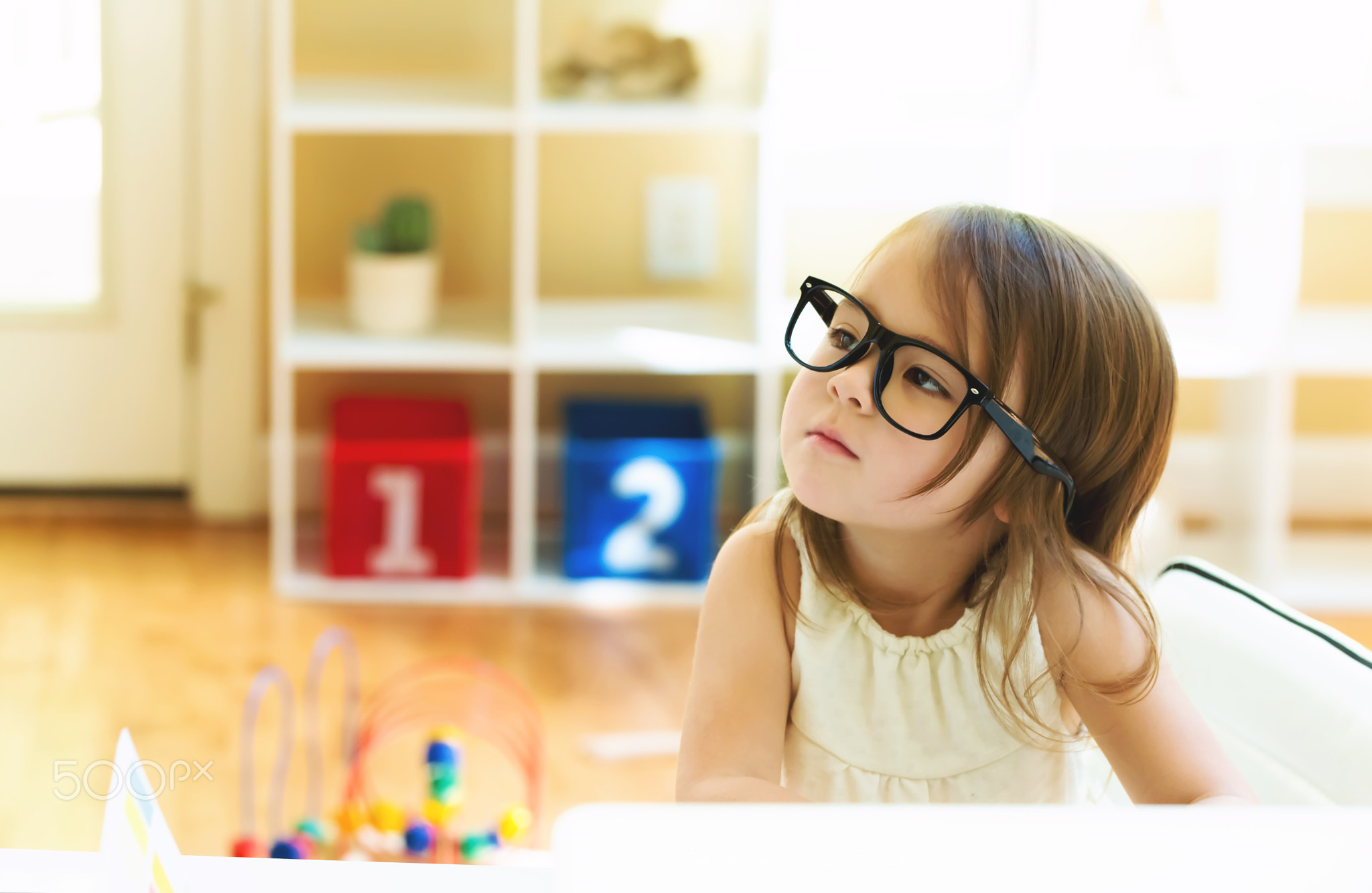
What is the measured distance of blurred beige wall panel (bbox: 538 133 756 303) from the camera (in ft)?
8.46

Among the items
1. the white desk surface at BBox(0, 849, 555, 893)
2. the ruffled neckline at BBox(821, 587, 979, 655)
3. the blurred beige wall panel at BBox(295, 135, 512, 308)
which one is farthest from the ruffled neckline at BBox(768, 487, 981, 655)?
the blurred beige wall panel at BBox(295, 135, 512, 308)

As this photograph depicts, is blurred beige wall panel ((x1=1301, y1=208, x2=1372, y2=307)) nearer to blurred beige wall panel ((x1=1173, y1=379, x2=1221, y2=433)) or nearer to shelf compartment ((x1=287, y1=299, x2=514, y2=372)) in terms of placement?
blurred beige wall panel ((x1=1173, y1=379, x2=1221, y2=433))

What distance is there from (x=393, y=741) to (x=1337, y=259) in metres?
1.86

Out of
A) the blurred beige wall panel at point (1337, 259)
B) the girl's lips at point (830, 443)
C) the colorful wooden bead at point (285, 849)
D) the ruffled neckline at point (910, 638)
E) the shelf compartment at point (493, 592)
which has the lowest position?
the shelf compartment at point (493, 592)

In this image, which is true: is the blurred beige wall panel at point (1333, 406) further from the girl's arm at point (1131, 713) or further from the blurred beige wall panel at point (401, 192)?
the girl's arm at point (1131, 713)

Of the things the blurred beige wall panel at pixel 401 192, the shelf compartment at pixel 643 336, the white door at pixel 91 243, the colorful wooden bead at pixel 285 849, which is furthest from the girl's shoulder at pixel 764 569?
the white door at pixel 91 243

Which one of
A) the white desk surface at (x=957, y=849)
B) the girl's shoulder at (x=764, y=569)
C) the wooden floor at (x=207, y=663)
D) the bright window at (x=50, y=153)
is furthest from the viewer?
the bright window at (x=50, y=153)

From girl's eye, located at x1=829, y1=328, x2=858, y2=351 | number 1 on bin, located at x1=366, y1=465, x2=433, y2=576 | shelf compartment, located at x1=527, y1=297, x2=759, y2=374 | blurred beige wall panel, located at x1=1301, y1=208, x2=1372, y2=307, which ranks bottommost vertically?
number 1 on bin, located at x1=366, y1=465, x2=433, y2=576

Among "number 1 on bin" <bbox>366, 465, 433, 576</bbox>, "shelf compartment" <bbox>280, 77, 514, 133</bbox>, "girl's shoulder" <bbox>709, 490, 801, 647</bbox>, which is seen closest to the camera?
"girl's shoulder" <bbox>709, 490, 801, 647</bbox>

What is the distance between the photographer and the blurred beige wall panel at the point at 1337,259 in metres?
2.64

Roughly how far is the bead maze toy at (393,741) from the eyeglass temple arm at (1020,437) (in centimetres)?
84

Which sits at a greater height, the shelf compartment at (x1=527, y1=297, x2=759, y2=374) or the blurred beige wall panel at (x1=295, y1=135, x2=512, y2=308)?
the blurred beige wall panel at (x1=295, y1=135, x2=512, y2=308)

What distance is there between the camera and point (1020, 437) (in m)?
0.67

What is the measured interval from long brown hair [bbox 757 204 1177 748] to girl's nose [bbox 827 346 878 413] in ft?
0.14
